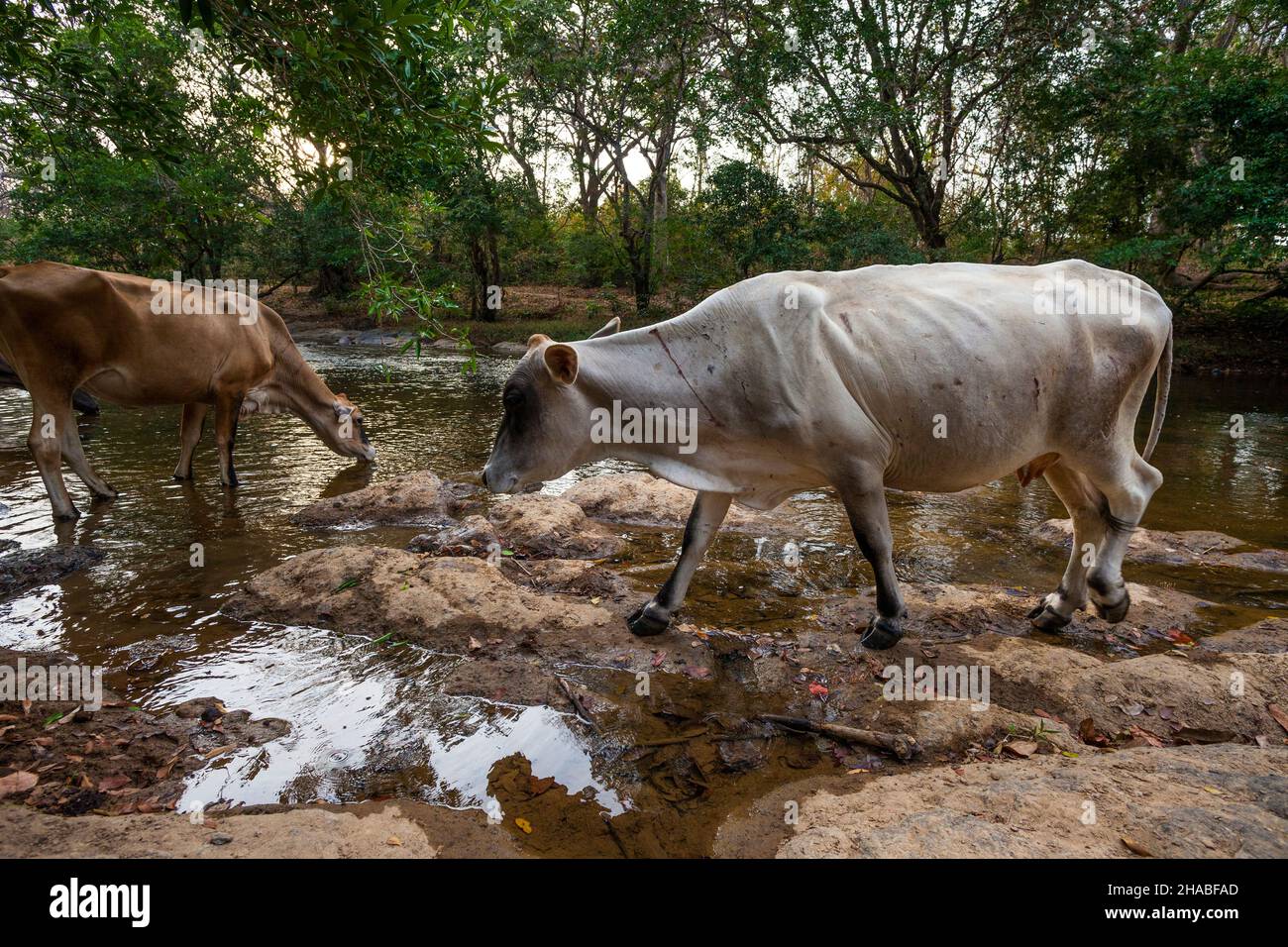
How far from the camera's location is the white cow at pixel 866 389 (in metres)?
4.16

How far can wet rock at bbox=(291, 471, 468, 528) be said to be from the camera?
23.3ft

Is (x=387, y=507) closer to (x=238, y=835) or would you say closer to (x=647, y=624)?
(x=647, y=624)

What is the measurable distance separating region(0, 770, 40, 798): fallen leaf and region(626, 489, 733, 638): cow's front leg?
2.88 metres

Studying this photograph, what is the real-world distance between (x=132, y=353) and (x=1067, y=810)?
346 inches

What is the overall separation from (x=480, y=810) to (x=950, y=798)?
1.88 m

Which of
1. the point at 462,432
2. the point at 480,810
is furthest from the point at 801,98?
the point at 480,810

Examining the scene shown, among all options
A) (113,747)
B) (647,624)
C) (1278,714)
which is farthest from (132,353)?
(1278,714)

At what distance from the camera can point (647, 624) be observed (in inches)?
177

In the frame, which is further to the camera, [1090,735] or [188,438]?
[188,438]

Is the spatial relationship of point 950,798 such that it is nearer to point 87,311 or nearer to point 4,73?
point 4,73

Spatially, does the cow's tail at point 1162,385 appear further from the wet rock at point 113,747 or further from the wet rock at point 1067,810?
the wet rock at point 113,747

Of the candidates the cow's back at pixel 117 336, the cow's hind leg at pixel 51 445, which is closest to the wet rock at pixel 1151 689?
the cow's hind leg at pixel 51 445

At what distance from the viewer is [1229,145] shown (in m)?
16.0

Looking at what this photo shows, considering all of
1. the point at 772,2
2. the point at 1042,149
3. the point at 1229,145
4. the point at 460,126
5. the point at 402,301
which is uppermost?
the point at 772,2
